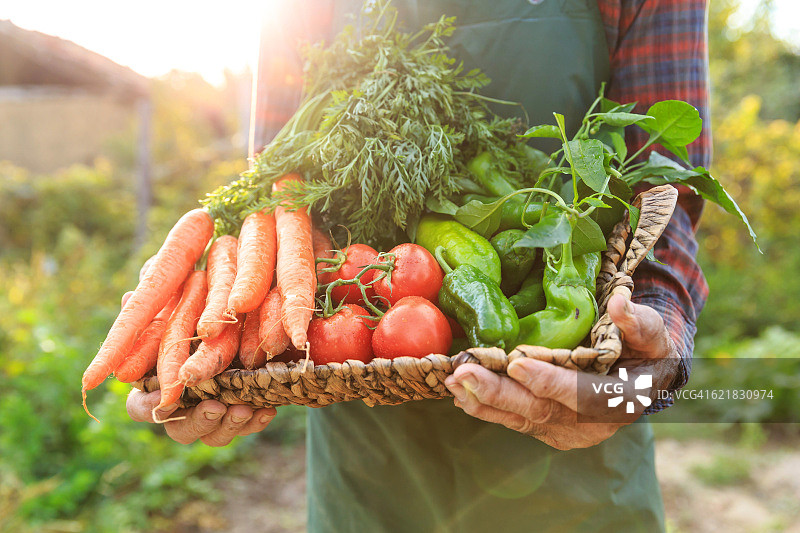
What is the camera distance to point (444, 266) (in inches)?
50.7

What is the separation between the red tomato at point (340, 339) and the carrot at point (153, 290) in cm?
47

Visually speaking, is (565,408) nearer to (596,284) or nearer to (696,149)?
(596,284)

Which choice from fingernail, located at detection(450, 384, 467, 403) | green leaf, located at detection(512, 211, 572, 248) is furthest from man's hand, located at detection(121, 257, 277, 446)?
green leaf, located at detection(512, 211, 572, 248)

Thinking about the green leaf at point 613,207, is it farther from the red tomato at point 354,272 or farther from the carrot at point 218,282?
the carrot at point 218,282

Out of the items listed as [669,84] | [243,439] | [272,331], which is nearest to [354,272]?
[272,331]

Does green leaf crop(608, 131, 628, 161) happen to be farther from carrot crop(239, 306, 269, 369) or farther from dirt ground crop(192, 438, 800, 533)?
dirt ground crop(192, 438, 800, 533)

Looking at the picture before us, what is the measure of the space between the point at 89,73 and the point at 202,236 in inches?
322

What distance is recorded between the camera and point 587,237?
1.20 m

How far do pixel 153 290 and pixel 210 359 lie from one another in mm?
377

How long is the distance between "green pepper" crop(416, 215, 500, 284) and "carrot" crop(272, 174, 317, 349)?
11.6 inches

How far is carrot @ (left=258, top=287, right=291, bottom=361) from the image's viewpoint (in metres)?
1.21

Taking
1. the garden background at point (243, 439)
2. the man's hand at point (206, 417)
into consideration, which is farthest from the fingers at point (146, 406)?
the garden background at point (243, 439)

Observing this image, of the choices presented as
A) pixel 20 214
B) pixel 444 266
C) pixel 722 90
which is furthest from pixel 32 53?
pixel 722 90

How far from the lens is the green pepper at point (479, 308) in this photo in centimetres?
110
